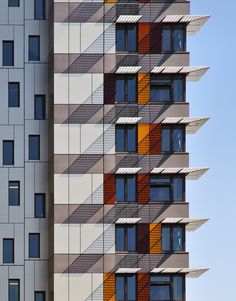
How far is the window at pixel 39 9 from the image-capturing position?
5800cm

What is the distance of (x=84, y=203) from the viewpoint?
53.8 m

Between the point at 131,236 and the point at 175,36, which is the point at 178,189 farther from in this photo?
the point at 175,36

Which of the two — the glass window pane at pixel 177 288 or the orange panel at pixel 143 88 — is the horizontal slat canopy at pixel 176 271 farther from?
the orange panel at pixel 143 88

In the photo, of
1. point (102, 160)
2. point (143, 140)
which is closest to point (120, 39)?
point (143, 140)

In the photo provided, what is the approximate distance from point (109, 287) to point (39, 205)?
7.14m

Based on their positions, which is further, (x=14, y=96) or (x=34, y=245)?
(x=14, y=96)

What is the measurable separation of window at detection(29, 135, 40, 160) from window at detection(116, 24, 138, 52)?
25.2 feet

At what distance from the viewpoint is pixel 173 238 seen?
178ft

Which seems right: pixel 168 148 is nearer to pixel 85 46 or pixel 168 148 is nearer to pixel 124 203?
pixel 124 203

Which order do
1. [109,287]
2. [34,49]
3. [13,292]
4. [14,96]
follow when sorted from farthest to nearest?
[34,49] → [14,96] → [13,292] → [109,287]

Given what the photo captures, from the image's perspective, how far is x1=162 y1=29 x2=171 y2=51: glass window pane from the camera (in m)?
55.6

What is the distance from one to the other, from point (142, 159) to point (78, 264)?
7.26 m

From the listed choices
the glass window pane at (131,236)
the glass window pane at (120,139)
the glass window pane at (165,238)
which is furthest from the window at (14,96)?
the glass window pane at (165,238)

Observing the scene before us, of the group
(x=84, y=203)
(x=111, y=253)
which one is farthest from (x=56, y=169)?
(x=111, y=253)
